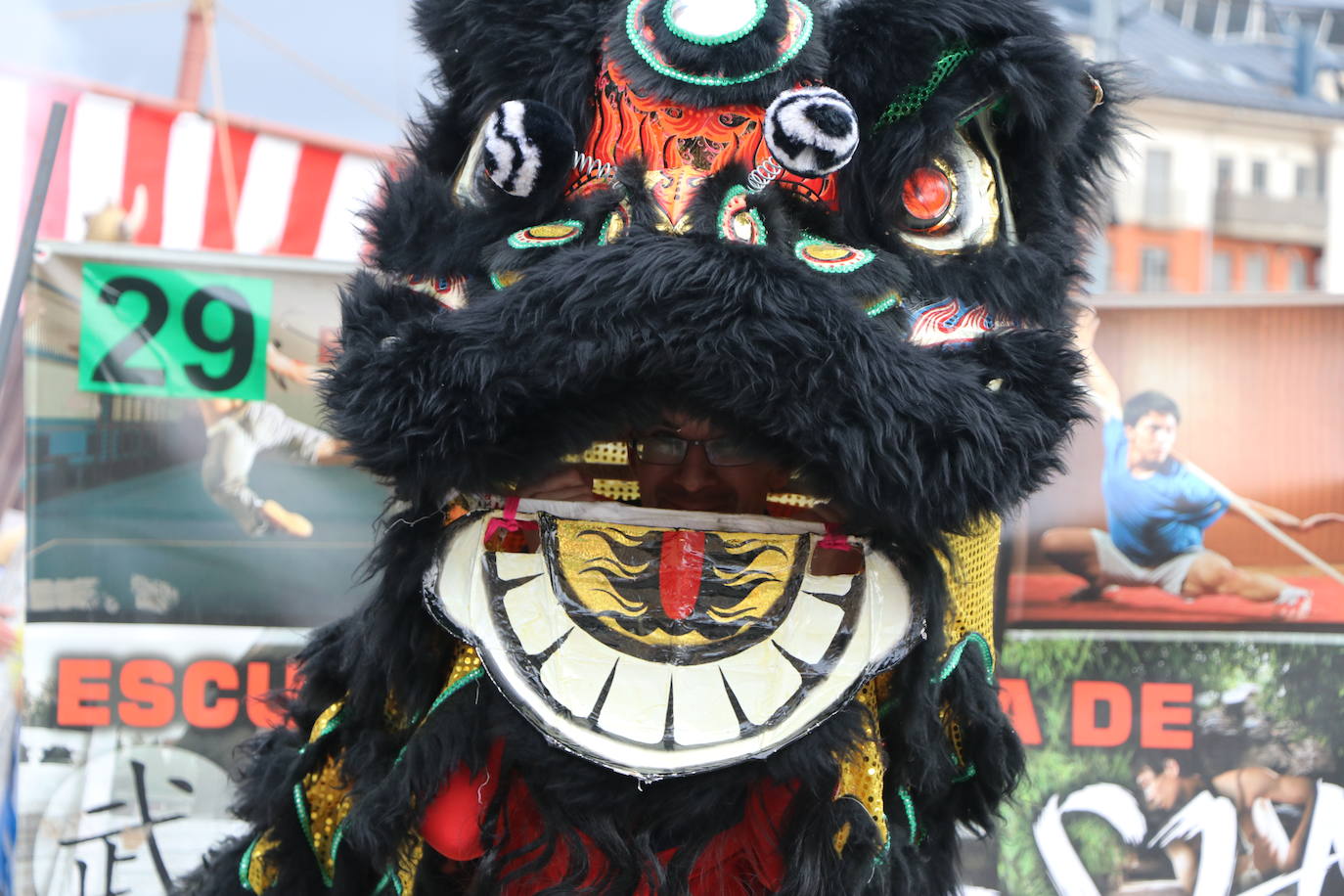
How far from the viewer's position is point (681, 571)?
1.68 metres

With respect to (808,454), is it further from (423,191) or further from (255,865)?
(255,865)

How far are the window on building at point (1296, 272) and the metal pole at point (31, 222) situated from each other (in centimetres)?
2101

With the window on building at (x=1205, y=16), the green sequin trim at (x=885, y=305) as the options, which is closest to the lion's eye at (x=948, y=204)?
the green sequin trim at (x=885, y=305)

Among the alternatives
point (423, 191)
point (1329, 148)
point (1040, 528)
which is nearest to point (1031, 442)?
point (423, 191)

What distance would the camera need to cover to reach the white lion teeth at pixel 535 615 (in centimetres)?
168

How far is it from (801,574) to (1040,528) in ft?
Result: 3.47

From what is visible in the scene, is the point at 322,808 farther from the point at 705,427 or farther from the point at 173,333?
the point at 173,333

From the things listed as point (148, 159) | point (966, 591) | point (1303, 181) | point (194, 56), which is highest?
point (1303, 181)

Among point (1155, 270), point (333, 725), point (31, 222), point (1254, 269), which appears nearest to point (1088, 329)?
point (333, 725)

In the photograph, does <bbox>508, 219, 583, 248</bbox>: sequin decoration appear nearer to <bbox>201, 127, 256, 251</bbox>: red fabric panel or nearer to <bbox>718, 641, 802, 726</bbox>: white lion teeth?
<bbox>718, 641, 802, 726</bbox>: white lion teeth

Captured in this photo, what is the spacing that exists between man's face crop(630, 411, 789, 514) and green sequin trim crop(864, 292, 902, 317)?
8.8 inches

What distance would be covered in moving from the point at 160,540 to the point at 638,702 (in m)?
1.32

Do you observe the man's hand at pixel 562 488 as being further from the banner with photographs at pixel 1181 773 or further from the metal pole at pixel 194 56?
the metal pole at pixel 194 56

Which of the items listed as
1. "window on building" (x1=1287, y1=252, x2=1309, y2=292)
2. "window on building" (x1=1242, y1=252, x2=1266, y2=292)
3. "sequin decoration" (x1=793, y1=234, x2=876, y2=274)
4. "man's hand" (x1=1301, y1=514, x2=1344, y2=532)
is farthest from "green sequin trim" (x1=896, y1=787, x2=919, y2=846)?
"window on building" (x1=1287, y1=252, x2=1309, y2=292)
